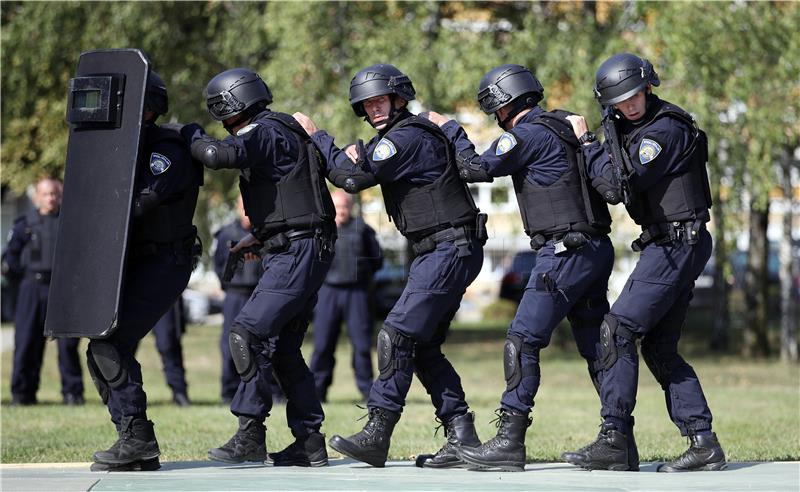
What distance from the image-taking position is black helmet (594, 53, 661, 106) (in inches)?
278

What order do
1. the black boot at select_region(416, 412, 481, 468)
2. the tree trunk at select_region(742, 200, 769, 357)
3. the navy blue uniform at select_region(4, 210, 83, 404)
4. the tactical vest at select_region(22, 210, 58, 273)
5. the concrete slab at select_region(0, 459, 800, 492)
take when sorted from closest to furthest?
the concrete slab at select_region(0, 459, 800, 492)
the black boot at select_region(416, 412, 481, 468)
the tactical vest at select_region(22, 210, 58, 273)
the navy blue uniform at select_region(4, 210, 83, 404)
the tree trunk at select_region(742, 200, 769, 357)

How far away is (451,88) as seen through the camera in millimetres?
17797

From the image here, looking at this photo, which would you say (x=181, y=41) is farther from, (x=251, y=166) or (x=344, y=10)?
(x=251, y=166)

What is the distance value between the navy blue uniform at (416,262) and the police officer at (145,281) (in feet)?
2.82

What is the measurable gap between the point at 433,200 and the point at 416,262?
0.37 metres

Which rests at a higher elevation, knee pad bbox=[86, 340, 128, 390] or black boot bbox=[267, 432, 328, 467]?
knee pad bbox=[86, 340, 128, 390]

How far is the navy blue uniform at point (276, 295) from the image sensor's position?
7160 mm

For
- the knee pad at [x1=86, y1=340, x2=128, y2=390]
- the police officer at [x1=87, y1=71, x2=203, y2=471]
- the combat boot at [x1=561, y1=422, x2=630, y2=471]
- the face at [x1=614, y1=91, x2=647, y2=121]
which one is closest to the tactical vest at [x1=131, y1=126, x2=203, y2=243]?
the police officer at [x1=87, y1=71, x2=203, y2=471]

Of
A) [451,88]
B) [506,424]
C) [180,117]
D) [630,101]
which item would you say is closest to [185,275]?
[506,424]

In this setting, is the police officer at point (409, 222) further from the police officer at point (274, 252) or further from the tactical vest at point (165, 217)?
the tactical vest at point (165, 217)

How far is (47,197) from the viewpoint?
511 inches

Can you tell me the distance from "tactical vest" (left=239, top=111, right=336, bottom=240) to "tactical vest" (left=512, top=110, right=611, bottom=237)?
1141 millimetres

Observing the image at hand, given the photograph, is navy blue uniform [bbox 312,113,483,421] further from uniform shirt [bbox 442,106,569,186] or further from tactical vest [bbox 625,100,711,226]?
tactical vest [bbox 625,100,711,226]

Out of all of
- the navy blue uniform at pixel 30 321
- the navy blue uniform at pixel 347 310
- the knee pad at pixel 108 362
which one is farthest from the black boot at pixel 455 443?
the navy blue uniform at pixel 30 321
